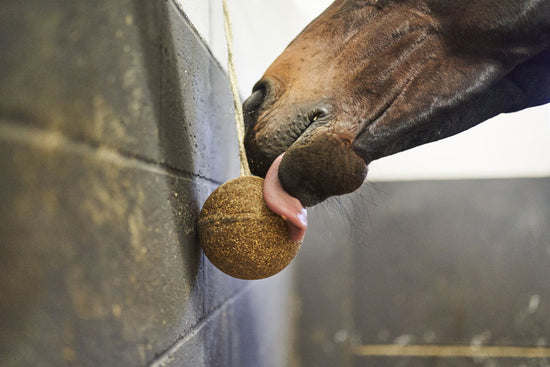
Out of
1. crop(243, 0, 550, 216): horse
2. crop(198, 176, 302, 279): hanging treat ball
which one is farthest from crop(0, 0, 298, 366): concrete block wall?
crop(243, 0, 550, 216): horse

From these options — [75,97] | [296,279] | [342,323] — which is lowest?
[342,323]

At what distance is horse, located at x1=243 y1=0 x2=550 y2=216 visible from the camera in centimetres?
68

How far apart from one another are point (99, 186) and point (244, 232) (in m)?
0.25

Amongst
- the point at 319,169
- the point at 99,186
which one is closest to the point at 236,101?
the point at 319,169

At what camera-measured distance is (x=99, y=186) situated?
46 cm

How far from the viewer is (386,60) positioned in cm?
75

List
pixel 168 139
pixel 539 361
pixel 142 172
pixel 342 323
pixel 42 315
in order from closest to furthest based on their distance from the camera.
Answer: pixel 42 315, pixel 142 172, pixel 168 139, pixel 539 361, pixel 342 323

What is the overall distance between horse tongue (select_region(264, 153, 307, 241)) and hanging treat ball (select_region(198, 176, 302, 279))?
0.01 metres

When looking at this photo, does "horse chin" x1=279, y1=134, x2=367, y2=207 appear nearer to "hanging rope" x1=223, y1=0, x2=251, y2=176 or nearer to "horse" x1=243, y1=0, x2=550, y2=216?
"horse" x1=243, y1=0, x2=550, y2=216

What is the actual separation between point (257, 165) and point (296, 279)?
1779mm

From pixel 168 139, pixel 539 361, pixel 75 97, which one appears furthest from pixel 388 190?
pixel 75 97

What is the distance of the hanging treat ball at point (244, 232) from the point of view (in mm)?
656

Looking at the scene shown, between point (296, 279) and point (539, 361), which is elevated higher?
point (296, 279)

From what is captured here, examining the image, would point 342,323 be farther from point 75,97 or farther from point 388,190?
point 75,97
